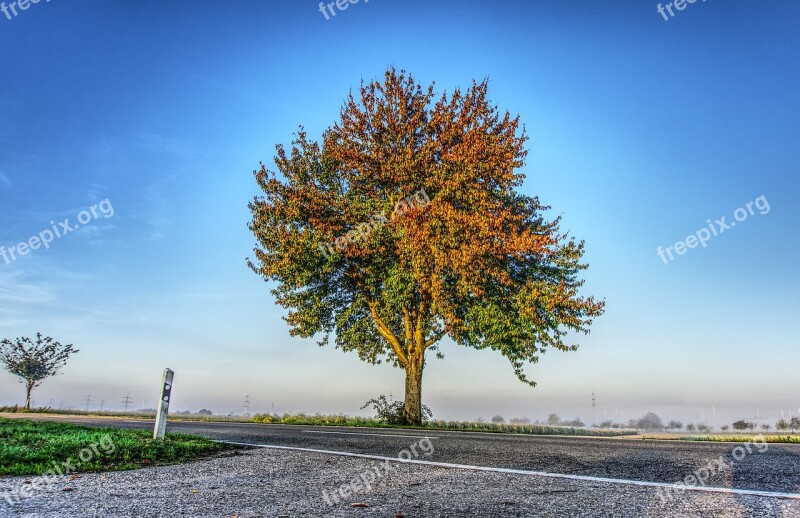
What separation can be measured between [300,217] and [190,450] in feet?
39.7

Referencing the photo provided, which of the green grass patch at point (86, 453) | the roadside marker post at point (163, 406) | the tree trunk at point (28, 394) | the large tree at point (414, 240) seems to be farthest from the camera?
the tree trunk at point (28, 394)

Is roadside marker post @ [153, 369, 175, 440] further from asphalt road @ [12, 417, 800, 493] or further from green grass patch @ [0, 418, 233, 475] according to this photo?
asphalt road @ [12, 417, 800, 493]

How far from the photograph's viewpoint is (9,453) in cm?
587

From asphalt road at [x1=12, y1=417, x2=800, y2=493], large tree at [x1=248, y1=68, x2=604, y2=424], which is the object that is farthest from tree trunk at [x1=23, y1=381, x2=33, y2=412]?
asphalt road at [x1=12, y1=417, x2=800, y2=493]

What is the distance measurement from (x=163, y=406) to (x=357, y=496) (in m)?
5.76

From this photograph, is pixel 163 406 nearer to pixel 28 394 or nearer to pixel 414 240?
pixel 414 240

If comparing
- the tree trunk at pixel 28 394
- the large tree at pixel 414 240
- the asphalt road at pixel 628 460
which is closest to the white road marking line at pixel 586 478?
the asphalt road at pixel 628 460

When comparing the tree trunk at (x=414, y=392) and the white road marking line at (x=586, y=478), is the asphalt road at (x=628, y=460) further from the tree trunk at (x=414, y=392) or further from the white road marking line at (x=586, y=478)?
the tree trunk at (x=414, y=392)

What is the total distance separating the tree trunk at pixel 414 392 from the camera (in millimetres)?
19391

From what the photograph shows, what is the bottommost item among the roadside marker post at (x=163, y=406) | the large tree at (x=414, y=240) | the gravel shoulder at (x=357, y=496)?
the gravel shoulder at (x=357, y=496)

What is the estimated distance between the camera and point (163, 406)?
845cm

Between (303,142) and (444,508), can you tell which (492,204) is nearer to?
(303,142)

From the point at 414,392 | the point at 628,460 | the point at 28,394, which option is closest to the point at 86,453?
the point at 628,460

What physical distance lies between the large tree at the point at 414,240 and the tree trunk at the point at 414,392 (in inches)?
2.0
